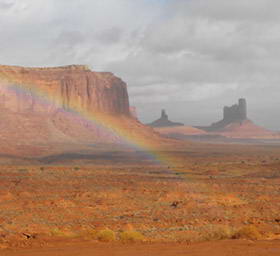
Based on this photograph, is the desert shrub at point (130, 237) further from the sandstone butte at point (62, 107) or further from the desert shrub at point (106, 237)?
the sandstone butte at point (62, 107)

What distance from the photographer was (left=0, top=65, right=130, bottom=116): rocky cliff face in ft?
408

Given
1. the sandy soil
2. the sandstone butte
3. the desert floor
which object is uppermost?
the sandstone butte

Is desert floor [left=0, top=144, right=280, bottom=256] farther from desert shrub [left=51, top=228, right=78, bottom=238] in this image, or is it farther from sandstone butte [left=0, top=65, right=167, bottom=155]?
sandstone butte [left=0, top=65, right=167, bottom=155]

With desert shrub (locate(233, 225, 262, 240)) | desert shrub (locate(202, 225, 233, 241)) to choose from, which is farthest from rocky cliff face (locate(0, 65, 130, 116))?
desert shrub (locate(233, 225, 262, 240))

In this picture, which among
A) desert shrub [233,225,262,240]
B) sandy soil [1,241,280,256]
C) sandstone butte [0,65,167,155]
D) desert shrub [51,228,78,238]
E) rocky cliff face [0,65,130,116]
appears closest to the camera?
sandy soil [1,241,280,256]

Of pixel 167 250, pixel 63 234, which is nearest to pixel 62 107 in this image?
pixel 63 234

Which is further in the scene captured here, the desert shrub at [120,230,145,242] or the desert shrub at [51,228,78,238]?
the desert shrub at [51,228,78,238]

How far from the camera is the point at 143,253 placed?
439 inches

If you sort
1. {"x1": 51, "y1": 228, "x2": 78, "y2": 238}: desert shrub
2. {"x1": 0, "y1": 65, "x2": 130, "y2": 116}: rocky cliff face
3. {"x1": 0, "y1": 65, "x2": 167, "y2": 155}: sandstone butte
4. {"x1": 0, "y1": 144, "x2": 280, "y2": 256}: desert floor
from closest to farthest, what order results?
{"x1": 0, "y1": 144, "x2": 280, "y2": 256}: desert floor, {"x1": 51, "y1": 228, "x2": 78, "y2": 238}: desert shrub, {"x1": 0, "y1": 65, "x2": 167, "y2": 155}: sandstone butte, {"x1": 0, "y1": 65, "x2": 130, "y2": 116}: rocky cliff face

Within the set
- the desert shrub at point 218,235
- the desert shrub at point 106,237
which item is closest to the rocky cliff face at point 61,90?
the desert shrub at point 106,237

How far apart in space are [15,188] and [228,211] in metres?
17.2

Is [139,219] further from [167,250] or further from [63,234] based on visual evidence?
[167,250]

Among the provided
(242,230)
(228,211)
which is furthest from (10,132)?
(242,230)

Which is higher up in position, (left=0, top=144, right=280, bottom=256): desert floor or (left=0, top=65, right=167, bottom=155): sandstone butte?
(left=0, top=65, right=167, bottom=155): sandstone butte
